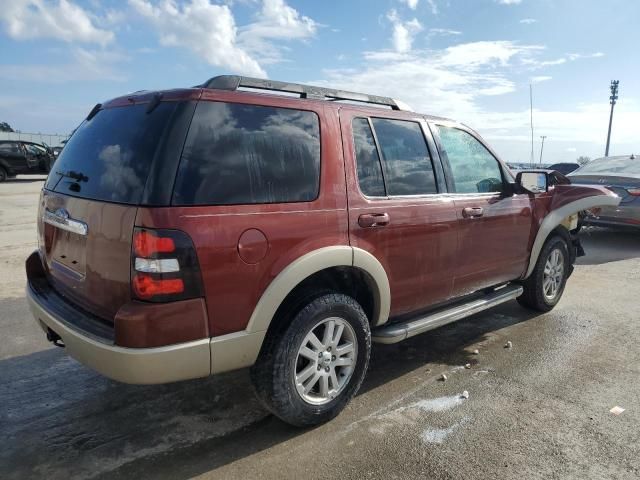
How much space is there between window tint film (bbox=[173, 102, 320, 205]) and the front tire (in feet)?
2.34

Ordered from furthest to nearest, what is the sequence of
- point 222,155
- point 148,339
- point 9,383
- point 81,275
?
point 9,383 → point 81,275 → point 222,155 → point 148,339

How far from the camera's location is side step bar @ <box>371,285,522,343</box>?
3520mm

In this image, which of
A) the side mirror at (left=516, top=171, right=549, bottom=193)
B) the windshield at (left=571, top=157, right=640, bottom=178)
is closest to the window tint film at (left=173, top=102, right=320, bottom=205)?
the side mirror at (left=516, top=171, right=549, bottom=193)

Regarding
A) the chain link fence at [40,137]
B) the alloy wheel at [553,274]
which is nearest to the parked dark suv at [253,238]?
the alloy wheel at [553,274]

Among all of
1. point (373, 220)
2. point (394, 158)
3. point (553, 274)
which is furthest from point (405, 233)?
point (553, 274)

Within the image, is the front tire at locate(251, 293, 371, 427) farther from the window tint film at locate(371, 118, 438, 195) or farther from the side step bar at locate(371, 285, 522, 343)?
the window tint film at locate(371, 118, 438, 195)

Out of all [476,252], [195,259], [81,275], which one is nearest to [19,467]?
[81,275]

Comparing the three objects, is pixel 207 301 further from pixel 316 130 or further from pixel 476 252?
pixel 476 252

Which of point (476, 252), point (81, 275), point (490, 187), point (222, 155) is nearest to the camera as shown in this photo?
point (222, 155)

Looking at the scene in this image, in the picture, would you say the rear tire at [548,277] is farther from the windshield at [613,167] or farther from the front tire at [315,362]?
the windshield at [613,167]

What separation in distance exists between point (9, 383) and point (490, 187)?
4.07m

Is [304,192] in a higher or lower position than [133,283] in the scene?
higher

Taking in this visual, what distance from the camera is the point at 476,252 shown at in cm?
419

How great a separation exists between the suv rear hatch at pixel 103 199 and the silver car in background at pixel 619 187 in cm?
855
